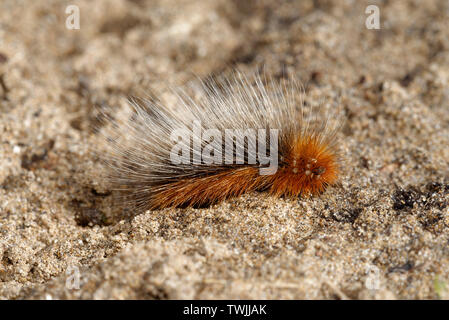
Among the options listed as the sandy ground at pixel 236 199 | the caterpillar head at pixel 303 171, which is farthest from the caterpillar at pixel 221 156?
the sandy ground at pixel 236 199

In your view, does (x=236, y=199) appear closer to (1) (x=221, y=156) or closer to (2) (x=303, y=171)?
(1) (x=221, y=156)

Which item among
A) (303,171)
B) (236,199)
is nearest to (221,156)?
(236,199)

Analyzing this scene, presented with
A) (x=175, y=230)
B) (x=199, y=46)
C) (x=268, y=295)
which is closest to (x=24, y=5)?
(x=199, y=46)

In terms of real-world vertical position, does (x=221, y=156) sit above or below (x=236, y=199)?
above

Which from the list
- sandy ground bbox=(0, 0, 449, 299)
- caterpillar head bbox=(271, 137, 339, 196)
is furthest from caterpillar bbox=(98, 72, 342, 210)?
sandy ground bbox=(0, 0, 449, 299)

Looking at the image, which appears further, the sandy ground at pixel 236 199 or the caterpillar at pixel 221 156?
the caterpillar at pixel 221 156

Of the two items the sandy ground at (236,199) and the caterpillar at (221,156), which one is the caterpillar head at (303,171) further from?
the sandy ground at (236,199)
